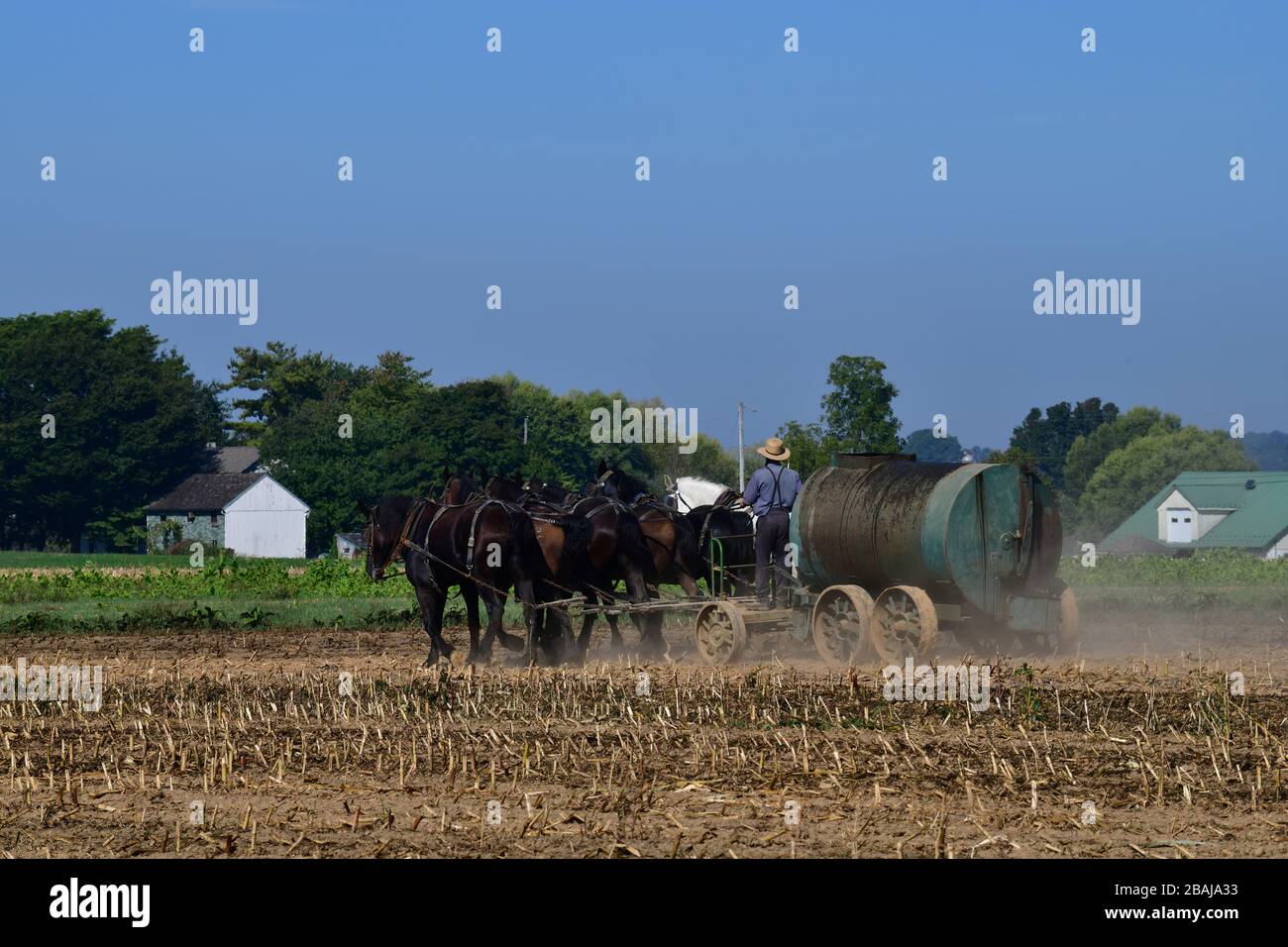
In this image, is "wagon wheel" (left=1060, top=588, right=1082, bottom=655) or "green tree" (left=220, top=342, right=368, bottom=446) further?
"green tree" (left=220, top=342, right=368, bottom=446)

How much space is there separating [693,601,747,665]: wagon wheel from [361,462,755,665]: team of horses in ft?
2.18

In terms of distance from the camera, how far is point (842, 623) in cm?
1941

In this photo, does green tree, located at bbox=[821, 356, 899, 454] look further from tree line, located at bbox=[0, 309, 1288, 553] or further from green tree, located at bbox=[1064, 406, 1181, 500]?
green tree, located at bbox=[1064, 406, 1181, 500]

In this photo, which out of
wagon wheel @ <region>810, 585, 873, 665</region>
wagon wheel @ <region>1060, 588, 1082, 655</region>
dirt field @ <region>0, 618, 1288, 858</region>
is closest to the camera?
dirt field @ <region>0, 618, 1288, 858</region>

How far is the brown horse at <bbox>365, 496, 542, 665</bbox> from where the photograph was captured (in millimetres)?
19938

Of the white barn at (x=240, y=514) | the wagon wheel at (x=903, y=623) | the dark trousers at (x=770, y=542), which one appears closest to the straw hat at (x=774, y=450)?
the dark trousers at (x=770, y=542)

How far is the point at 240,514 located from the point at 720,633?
79.9m

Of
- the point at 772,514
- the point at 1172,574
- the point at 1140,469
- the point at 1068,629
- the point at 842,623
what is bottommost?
the point at 1172,574

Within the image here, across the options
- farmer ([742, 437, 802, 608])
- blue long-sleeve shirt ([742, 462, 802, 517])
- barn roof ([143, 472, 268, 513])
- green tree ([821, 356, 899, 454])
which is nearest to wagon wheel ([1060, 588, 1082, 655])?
farmer ([742, 437, 802, 608])

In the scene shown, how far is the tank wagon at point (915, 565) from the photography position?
18547 millimetres

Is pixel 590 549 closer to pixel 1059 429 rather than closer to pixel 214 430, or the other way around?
pixel 214 430

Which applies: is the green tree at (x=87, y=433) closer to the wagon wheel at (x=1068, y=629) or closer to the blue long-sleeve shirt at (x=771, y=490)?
the blue long-sleeve shirt at (x=771, y=490)

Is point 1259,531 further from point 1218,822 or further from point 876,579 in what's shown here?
point 1218,822
